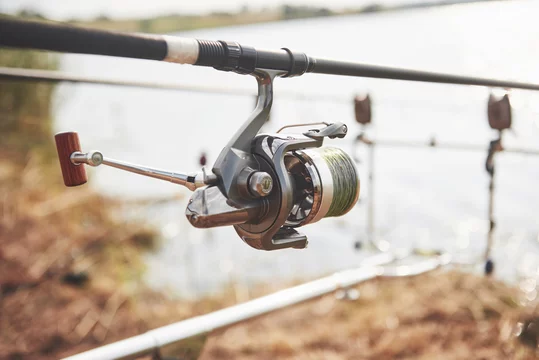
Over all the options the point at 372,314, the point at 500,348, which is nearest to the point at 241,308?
the point at 500,348

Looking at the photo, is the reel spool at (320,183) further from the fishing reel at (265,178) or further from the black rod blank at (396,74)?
the black rod blank at (396,74)

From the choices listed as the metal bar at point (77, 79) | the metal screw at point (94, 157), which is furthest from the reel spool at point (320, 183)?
the metal bar at point (77, 79)

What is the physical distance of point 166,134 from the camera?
958 centimetres

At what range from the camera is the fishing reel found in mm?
782

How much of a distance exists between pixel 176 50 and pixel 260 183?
0.71 feet

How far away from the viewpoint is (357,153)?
5.97 feet

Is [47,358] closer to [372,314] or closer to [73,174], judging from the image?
[372,314]

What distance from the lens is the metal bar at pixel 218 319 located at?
3.78ft

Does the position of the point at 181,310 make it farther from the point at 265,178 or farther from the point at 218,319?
the point at 265,178

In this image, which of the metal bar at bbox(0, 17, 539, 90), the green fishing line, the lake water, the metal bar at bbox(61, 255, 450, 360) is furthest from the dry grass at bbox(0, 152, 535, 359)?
the metal bar at bbox(0, 17, 539, 90)

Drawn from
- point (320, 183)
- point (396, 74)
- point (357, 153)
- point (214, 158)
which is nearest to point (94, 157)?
point (320, 183)

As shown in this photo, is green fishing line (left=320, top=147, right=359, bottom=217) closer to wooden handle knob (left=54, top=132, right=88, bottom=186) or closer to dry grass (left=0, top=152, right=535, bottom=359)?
wooden handle knob (left=54, top=132, right=88, bottom=186)

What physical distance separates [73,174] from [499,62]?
9.72m

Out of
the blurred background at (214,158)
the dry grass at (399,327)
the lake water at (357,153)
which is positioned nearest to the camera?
the dry grass at (399,327)
